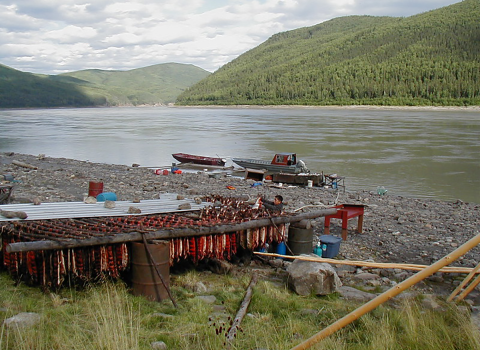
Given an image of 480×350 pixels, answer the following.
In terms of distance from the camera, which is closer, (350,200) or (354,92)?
(350,200)

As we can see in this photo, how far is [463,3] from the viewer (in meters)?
187

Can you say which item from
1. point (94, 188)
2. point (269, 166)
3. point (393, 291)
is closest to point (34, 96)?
point (269, 166)

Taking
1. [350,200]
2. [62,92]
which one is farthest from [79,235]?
[62,92]

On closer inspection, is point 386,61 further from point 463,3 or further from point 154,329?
point 154,329

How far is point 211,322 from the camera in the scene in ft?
17.5

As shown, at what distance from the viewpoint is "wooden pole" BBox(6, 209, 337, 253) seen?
5688 millimetres

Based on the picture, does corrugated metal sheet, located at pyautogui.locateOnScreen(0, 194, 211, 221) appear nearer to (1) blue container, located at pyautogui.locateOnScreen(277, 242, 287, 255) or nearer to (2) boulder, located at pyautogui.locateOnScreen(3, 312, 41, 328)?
(1) blue container, located at pyautogui.locateOnScreen(277, 242, 287, 255)

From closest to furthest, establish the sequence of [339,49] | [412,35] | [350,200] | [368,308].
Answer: [368,308] → [350,200] → [412,35] → [339,49]

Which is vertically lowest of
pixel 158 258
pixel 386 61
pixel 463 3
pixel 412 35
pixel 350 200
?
pixel 350 200

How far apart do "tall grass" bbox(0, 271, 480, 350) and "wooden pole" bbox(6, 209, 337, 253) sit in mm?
660

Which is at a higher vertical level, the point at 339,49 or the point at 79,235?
the point at 339,49

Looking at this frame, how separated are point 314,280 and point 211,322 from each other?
187cm

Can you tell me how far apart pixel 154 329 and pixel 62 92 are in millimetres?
208523

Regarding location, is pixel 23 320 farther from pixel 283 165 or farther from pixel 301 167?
pixel 283 165
